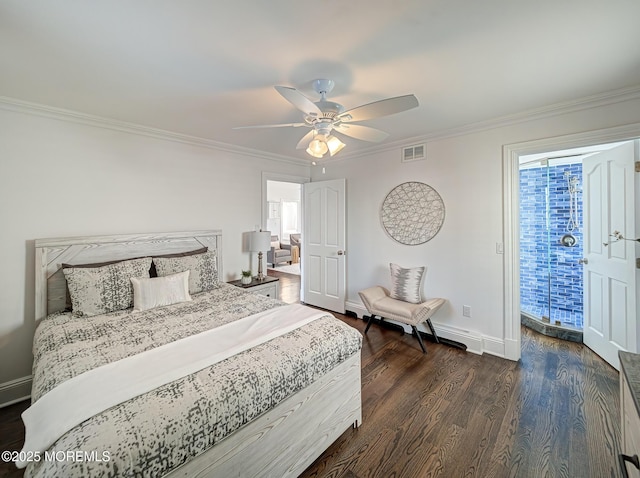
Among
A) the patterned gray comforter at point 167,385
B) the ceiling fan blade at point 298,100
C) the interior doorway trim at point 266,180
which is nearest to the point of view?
the patterned gray comforter at point 167,385

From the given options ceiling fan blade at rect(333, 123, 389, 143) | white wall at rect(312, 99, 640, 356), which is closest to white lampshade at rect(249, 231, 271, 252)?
white wall at rect(312, 99, 640, 356)

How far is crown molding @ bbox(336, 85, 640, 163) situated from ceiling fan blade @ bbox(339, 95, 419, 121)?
5.53 ft

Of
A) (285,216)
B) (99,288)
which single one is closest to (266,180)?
(99,288)

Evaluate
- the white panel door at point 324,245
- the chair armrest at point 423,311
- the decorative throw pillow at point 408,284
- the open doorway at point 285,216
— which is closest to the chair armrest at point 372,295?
the decorative throw pillow at point 408,284

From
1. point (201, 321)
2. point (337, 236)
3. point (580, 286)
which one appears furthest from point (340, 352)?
point (580, 286)

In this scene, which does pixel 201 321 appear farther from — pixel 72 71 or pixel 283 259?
pixel 283 259

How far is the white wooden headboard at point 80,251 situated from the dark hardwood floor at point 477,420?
898 millimetres

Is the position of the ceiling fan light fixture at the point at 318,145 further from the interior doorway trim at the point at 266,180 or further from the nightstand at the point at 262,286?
the interior doorway trim at the point at 266,180

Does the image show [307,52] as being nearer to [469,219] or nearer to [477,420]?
[469,219]

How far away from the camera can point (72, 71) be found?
1.78 meters

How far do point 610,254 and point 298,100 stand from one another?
330cm

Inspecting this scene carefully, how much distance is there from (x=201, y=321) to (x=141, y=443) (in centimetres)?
107

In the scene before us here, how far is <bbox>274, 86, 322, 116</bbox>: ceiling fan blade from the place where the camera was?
149 centimetres

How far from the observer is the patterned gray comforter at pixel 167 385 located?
0.94 metres
